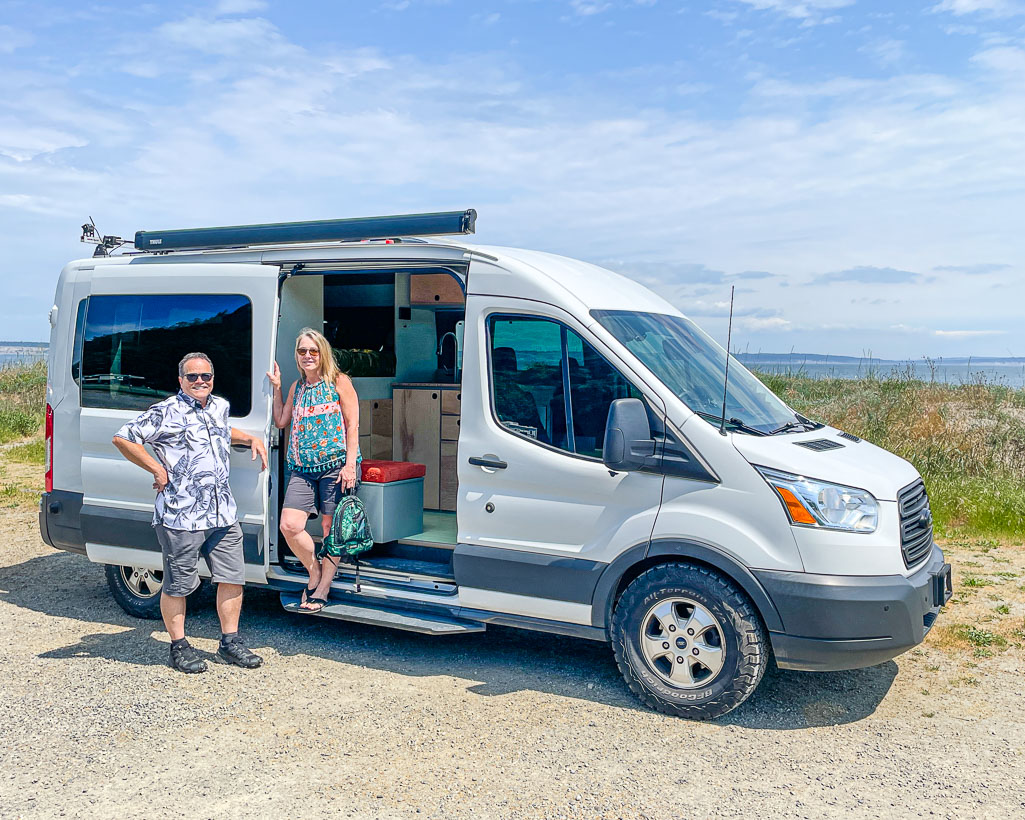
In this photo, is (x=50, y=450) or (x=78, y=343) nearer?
(x=78, y=343)

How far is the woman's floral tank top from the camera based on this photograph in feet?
19.0

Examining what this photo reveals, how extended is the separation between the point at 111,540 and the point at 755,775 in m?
4.40

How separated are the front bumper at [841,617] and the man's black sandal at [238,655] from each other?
2935 mm

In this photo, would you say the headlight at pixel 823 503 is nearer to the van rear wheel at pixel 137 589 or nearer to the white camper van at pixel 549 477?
the white camper van at pixel 549 477

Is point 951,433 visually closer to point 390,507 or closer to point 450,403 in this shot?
point 450,403

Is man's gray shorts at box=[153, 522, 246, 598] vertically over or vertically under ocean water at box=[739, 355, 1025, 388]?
under

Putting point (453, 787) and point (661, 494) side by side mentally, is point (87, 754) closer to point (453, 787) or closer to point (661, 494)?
point (453, 787)

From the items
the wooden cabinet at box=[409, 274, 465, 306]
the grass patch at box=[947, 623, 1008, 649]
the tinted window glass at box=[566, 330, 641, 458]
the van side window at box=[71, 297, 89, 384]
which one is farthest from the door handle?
the grass patch at box=[947, 623, 1008, 649]

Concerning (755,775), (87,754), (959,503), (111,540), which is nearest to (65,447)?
(111,540)

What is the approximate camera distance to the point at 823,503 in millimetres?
4488

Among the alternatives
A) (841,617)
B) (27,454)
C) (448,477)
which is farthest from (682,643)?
(27,454)

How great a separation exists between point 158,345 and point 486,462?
2545 millimetres

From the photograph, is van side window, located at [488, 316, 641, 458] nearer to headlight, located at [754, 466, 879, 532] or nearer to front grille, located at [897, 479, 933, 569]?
headlight, located at [754, 466, 879, 532]

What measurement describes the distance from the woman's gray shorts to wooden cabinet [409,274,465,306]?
2405mm
